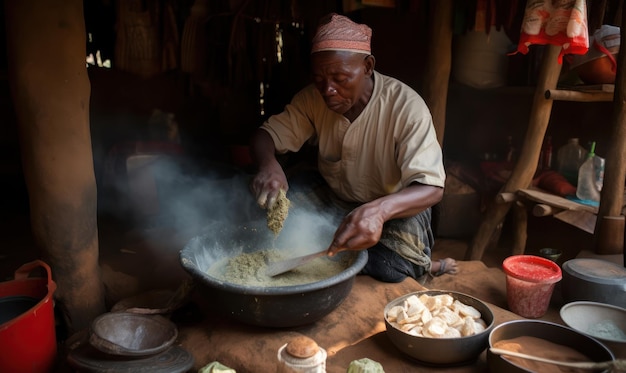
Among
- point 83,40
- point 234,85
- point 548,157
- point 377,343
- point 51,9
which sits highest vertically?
point 51,9

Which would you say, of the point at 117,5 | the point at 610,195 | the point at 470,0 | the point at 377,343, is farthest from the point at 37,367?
the point at 117,5

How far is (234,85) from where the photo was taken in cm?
575

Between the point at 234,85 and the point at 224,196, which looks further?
the point at 234,85

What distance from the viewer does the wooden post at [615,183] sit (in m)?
3.02

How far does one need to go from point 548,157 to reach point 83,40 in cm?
418

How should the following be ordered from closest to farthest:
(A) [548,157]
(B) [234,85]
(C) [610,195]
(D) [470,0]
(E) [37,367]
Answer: (E) [37,367]
(C) [610,195]
(D) [470,0]
(A) [548,157]
(B) [234,85]

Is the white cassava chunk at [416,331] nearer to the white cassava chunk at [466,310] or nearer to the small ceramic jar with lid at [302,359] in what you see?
the white cassava chunk at [466,310]

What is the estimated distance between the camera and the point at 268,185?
261 cm

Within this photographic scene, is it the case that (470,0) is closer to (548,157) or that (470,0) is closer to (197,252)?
(548,157)

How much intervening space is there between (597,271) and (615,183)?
755 millimetres

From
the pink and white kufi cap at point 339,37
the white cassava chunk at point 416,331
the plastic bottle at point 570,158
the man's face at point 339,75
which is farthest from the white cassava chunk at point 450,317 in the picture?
the plastic bottle at point 570,158

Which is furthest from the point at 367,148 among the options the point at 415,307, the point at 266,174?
the point at 415,307

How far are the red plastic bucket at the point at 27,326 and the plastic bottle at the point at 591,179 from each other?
3746 mm

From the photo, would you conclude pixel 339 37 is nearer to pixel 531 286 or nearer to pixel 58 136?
pixel 58 136
